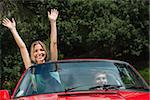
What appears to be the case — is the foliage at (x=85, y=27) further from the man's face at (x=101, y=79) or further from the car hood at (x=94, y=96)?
the car hood at (x=94, y=96)

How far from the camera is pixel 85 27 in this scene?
16312 mm

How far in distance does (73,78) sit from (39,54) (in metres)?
1.03

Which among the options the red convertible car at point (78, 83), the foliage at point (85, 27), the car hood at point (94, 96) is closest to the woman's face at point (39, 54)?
the red convertible car at point (78, 83)

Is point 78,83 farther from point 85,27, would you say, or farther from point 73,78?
point 85,27

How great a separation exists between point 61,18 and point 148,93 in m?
7.13

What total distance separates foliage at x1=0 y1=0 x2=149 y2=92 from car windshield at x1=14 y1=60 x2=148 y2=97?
2.63 metres

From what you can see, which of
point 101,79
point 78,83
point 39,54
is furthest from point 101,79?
point 39,54

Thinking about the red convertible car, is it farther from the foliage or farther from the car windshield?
the foliage

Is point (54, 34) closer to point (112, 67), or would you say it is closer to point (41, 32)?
point (112, 67)

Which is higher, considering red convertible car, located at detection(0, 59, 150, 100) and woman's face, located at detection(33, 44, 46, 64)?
woman's face, located at detection(33, 44, 46, 64)

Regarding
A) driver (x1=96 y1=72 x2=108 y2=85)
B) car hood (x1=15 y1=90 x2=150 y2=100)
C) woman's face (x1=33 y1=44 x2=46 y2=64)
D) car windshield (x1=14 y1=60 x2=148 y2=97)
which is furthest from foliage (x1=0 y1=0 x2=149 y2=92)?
car hood (x1=15 y1=90 x2=150 y2=100)

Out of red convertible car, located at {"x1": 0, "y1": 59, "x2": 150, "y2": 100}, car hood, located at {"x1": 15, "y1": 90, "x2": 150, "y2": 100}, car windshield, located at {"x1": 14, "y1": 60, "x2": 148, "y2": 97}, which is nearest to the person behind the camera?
car hood, located at {"x1": 15, "y1": 90, "x2": 150, "y2": 100}

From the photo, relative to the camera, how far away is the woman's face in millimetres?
6343

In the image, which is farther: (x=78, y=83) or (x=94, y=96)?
(x=78, y=83)
